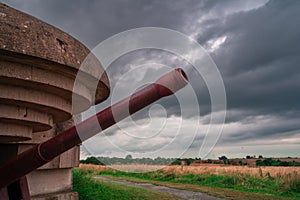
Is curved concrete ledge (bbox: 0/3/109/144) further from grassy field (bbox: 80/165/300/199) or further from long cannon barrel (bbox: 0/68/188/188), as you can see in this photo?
grassy field (bbox: 80/165/300/199)

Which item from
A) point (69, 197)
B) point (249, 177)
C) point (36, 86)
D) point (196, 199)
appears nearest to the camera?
point (36, 86)

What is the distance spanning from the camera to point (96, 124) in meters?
1.80

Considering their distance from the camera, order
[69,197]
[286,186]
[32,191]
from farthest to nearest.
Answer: [286,186], [69,197], [32,191]

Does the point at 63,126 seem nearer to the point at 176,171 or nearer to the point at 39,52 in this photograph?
the point at 39,52

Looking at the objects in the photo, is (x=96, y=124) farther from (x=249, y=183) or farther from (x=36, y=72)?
(x=249, y=183)

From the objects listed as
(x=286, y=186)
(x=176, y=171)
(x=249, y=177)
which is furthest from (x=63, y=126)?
(x=176, y=171)

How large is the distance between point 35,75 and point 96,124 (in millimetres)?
627

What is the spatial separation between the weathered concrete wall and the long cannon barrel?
29cm

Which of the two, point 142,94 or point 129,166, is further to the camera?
point 129,166

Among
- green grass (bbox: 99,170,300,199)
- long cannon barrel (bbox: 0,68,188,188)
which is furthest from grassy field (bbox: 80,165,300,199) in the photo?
long cannon barrel (bbox: 0,68,188,188)

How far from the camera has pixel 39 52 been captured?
204 cm

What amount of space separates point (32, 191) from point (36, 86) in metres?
1.68

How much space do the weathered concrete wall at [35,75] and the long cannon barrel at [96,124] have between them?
29 cm

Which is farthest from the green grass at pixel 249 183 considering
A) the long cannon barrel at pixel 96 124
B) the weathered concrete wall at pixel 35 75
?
the long cannon barrel at pixel 96 124
